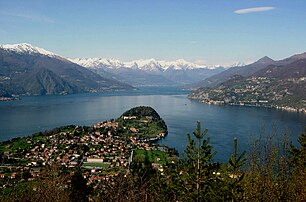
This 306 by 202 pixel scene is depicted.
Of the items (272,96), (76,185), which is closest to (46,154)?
(76,185)

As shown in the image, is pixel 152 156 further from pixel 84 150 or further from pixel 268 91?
pixel 268 91

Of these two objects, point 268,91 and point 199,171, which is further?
point 268,91

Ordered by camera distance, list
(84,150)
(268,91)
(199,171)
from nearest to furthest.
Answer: (199,171), (84,150), (268,91)

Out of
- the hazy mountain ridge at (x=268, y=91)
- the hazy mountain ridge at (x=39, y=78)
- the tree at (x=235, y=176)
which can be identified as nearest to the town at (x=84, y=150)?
the tree at (x=235, y=176)

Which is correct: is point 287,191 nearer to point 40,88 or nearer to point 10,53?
point 40,88

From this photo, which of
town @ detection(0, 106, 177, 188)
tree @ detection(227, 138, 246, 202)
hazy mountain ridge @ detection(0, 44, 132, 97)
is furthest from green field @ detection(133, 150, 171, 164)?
hazy mountain ridge @ detection(0, 44, 132, 97)

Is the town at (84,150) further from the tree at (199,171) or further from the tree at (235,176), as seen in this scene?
the tree at (235,176)

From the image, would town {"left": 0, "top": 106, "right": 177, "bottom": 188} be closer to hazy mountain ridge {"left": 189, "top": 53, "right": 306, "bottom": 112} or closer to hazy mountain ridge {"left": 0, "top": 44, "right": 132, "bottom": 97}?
hazy mountain ridge {"left": 189, "top": 53, "right": 306, "bottom": 112}

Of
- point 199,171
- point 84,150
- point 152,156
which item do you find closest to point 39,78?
point 84,150
